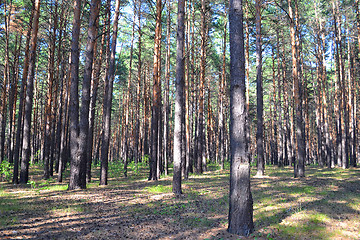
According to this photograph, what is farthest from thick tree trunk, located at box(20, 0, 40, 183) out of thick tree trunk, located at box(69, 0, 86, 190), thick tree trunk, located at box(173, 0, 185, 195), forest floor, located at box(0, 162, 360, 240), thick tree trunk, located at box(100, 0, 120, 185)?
thick tree trunk, located at box(173, 0, 185, 195)

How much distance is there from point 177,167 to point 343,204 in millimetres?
5845

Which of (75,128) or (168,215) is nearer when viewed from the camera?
(168,215)

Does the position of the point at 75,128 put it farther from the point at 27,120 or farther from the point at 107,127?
the point at 27,120

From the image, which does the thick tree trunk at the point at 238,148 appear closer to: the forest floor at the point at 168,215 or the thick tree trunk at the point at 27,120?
the forest floor at the point at 168,215

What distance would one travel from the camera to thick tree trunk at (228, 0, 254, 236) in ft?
17.5

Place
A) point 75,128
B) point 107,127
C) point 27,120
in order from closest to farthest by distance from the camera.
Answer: point 75,128 → point 27,120 → point 107,127

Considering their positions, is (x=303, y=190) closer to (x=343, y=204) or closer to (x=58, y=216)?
(x=343, y=204)

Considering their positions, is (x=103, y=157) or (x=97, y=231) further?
(x=103, y=157)

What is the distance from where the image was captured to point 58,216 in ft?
21.3

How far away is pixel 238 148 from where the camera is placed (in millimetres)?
5504

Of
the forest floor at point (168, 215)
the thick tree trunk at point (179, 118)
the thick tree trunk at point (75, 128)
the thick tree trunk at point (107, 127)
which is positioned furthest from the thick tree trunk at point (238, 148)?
the thick tree trunk at point (107, 127)

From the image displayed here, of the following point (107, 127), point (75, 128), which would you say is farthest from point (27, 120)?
point (107, 127)

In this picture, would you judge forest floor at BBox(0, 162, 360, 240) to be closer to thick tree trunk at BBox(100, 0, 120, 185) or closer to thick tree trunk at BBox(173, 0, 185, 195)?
thick tree trunk at BBox(173, 0, 185, 195)

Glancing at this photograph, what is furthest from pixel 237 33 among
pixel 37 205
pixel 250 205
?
pixel 37 205
